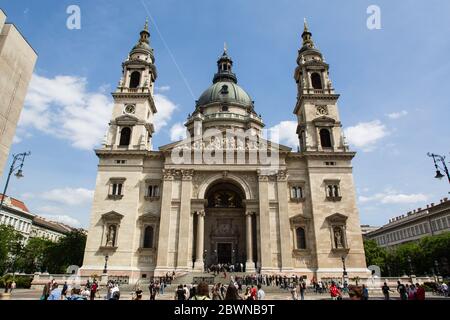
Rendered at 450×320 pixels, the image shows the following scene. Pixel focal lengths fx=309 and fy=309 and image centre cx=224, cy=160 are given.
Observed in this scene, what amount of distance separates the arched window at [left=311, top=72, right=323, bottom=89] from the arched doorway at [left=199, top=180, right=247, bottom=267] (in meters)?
17.9

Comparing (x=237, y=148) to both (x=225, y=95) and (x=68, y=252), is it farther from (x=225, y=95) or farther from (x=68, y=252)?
(x=68, y=252)

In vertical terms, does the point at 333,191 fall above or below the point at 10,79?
above

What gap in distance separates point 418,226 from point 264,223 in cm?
4606

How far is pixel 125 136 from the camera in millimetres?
38844

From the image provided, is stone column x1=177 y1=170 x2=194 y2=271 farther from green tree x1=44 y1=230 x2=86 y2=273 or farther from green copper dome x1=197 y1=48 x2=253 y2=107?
green tree x1=44 y1=230 x2=86 y2=273

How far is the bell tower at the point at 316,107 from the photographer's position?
3872 cm

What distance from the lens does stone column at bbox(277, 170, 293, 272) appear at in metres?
32.4

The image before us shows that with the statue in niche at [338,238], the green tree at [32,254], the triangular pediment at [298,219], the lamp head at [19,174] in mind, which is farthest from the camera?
the green tree at [32,254]

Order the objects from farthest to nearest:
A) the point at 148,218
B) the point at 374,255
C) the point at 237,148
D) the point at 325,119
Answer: the point at 374,255 → the point at 325,119 → the point at 237,148 → the point at 148,218

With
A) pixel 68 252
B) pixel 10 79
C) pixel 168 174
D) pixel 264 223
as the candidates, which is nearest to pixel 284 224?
pixel 264 223

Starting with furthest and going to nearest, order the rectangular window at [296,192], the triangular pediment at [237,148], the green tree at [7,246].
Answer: the green tree at [7,246] < the triangular pediment at [237,148] < the rectangular window at [296,192]

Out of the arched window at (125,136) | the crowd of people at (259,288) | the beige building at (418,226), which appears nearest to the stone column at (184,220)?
the crowd of people at (259,288)

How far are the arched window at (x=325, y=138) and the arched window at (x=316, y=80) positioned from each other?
22.9 ft

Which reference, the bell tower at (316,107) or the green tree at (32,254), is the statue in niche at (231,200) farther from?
the green tree at (32,254)
